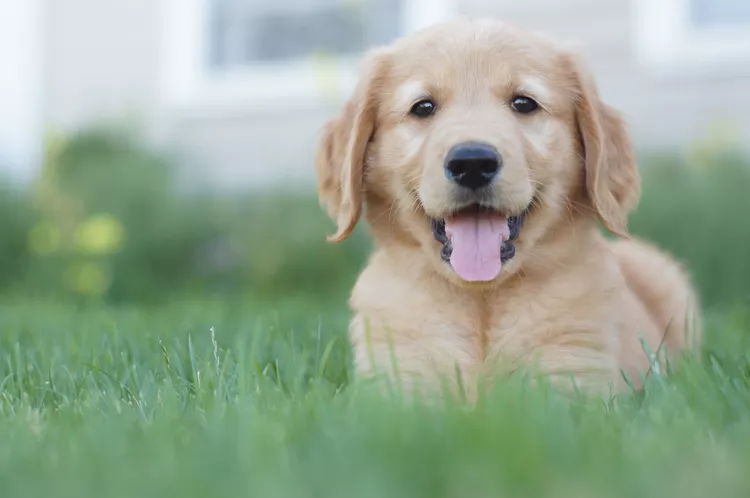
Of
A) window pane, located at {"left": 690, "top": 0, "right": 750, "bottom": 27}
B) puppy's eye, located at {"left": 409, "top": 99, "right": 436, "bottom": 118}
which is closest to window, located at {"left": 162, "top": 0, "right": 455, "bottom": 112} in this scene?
window pane, located at {"left": 690, "top": 0, "right": 750, "bottom": 27}

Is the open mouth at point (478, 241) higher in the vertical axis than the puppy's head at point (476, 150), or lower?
A: lower

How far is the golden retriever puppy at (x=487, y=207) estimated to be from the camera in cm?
257

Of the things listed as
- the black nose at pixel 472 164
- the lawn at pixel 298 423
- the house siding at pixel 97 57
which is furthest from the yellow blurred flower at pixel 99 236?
the black nose at pixel 472 164

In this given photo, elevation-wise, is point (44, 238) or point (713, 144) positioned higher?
point (713, 144)

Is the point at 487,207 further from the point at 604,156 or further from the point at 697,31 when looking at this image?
A: the point at 697,31

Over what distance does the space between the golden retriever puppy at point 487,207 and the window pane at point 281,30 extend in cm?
554

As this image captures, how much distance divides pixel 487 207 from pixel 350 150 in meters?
0.52

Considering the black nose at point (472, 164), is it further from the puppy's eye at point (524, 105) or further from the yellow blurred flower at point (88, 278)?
the yellow blurred flower at point (88, 278)

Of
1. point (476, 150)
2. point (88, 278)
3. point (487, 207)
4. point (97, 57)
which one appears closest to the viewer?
point (476, 150)

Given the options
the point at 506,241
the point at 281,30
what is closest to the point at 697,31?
→ the point at 281,30

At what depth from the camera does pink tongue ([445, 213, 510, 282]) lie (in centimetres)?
260

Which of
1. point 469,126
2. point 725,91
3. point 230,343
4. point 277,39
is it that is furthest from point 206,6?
point 469,126

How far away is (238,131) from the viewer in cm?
855

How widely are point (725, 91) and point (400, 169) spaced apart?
548 cm
